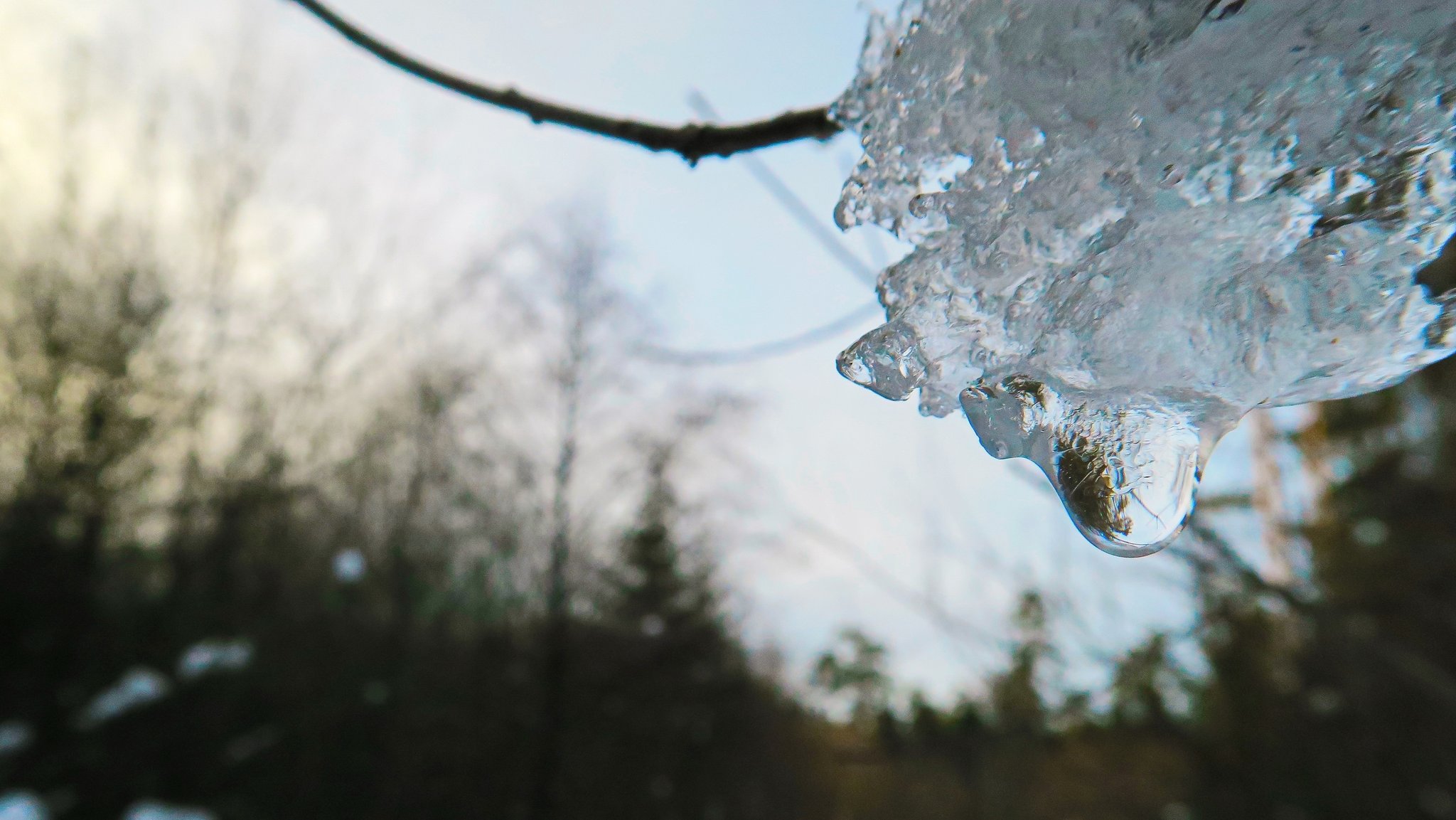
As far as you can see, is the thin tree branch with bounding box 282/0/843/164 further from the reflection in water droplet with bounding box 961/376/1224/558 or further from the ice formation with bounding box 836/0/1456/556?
the reflection in water droplet with bounding box 961/376/1224/558

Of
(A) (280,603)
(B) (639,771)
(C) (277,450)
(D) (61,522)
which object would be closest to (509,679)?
(B) (639,771)

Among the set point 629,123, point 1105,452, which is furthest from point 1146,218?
point 629,123

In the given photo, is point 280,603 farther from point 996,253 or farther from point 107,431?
point 996,253

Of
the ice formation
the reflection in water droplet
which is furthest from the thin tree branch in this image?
the reflection in water droplet

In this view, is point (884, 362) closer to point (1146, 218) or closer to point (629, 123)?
point (1146, 218)

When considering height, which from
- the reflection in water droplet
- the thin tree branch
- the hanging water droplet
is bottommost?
the reflection in water droplet

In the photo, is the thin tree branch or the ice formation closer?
the ice formation
